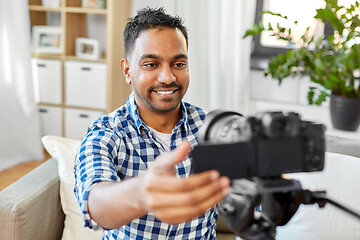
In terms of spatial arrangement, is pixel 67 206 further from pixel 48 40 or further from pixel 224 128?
pixel 48 40

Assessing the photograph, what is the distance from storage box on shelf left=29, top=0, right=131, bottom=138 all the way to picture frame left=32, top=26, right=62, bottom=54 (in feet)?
0.14

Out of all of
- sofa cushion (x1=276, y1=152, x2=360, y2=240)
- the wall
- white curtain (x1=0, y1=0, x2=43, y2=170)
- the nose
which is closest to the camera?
the nose

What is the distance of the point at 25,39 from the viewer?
2920 millimetres

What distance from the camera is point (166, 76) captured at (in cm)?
119

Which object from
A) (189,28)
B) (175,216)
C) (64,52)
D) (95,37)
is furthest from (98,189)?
(95,37)

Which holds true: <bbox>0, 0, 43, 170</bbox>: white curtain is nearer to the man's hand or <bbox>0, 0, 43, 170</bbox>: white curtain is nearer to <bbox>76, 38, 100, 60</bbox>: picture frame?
<bbox>76, 38, 100, 60</bbox>: picture frame

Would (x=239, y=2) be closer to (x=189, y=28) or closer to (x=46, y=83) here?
(x=189, y=28)

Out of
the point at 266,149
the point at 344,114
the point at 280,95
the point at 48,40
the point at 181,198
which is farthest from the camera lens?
the point at 48,40

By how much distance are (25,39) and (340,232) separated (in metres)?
2.41

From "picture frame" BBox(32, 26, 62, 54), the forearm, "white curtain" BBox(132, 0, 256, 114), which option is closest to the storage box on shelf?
"picture frame" BBox(32, 26, 62, 54)

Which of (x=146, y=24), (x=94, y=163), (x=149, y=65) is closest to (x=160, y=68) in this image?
(x=149, y=65)

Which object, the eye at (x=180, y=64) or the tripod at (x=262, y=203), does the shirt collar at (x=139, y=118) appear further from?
the tripod at (x=262, y=203)

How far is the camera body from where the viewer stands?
58cm

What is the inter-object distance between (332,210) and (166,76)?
0.69 m
